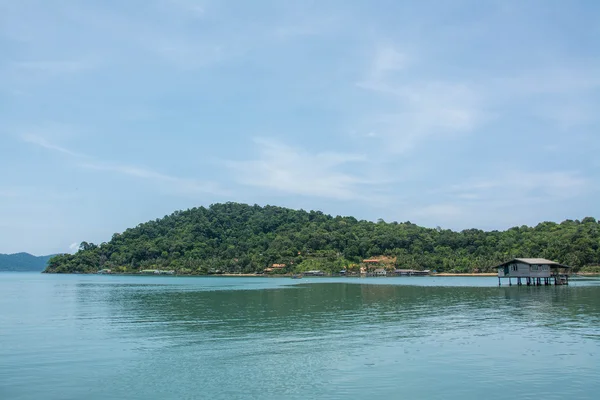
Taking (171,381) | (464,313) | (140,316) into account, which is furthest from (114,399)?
(464,313)

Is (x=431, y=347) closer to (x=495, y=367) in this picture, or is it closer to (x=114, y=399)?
(x=495, y=367)

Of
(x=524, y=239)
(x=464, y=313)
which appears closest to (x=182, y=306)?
(x=464, y=313)

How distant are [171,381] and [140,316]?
95.8 feet

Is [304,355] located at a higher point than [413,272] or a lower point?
higher

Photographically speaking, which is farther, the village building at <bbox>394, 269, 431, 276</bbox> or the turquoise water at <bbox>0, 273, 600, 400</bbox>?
the village building at <bbox>394, 269, 431, 276</bbox>

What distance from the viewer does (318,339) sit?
118 ft

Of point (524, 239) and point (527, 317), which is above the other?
point (524, 239)

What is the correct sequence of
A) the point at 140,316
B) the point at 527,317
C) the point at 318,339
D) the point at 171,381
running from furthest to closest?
the point at 140,316 → the point at 527,317 → the point at 318,339 → the point at 171,381

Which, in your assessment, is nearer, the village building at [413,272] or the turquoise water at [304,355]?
the turquoise water at [304,355]

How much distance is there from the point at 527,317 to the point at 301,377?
31.9 meters

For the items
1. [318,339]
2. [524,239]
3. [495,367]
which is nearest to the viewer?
[495,367]

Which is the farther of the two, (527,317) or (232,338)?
(527,317)

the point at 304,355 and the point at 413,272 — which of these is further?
the point at 413,272

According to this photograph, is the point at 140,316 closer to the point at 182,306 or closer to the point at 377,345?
the point at 182,306
